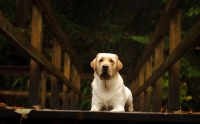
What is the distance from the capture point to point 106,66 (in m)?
4.62

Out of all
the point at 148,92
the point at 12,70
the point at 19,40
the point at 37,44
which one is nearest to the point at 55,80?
the point at 37,44

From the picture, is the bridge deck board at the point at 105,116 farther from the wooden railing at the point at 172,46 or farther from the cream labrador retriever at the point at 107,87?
the cream labrador retriever at the point at 107,87

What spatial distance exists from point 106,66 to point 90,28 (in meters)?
7.55

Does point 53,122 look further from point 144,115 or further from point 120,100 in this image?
point 120,100

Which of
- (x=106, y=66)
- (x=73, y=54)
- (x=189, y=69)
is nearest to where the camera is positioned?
(x=106, y=66)

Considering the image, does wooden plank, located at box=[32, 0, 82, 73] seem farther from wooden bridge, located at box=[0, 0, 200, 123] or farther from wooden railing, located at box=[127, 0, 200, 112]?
wooden railing, located at box=[127, 0, 200, 112]

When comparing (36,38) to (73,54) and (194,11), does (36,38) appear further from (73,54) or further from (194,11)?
(194,11)

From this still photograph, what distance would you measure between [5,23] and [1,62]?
8.02 metres

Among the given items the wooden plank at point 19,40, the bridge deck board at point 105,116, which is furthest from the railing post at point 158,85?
the bridge deck board at point 105,116

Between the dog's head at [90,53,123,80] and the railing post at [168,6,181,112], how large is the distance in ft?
2.78

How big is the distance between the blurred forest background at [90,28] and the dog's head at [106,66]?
5139 millimetres

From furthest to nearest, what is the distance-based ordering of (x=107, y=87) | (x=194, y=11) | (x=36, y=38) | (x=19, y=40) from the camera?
(x=194, y=11) < (x=107, y=87) < (x=36, y=38) < (x=19, y=40)

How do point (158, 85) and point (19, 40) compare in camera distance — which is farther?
point (158, 85)

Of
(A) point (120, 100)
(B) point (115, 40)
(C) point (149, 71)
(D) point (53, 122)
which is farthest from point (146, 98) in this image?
(D) point (53, 122)
